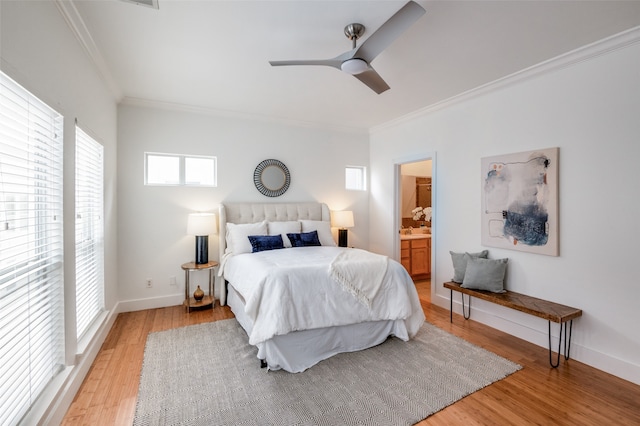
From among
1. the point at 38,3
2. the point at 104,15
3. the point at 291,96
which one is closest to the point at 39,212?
the point at 38,3

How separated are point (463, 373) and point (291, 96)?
352 cm

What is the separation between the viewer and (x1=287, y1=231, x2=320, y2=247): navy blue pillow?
421cm

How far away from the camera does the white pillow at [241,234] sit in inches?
157

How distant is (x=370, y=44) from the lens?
2.10 m

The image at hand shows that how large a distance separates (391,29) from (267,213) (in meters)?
3.23

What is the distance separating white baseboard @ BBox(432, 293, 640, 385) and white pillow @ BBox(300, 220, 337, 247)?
174cm

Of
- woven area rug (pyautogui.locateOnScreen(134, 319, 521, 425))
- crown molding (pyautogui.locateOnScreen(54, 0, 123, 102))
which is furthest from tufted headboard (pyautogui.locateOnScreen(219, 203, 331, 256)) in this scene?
crown molding (pyautogui.locateOnScreen(54, 0, 123, 102))

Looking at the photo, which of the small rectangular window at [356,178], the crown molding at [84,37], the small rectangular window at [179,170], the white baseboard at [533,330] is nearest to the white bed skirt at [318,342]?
the white baseboard at [533,330]

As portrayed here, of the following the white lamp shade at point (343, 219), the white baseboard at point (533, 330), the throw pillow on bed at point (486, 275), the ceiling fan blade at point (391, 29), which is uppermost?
the ceiling fan blade at point (391, 29)

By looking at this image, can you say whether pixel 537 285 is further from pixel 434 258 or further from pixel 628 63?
pixel 628 63

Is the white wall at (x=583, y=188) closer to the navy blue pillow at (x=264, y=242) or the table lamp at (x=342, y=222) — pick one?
the table lamp at (x=342, y=222)

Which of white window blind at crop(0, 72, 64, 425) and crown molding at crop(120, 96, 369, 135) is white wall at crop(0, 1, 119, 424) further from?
crown molding at crop(120, 96, 369, 135)

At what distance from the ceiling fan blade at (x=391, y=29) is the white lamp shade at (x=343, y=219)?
3039 mm

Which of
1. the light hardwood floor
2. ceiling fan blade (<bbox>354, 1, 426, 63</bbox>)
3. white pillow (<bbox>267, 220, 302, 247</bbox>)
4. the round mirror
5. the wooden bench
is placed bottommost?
the light hardwood floor
